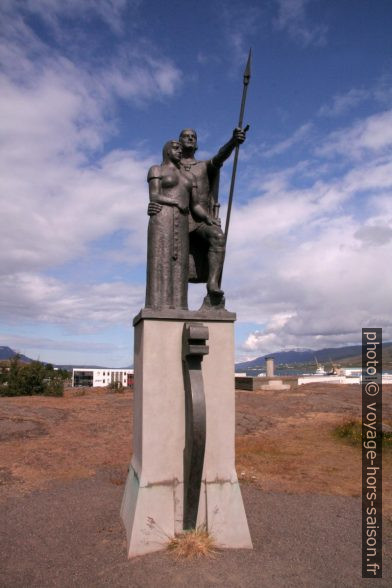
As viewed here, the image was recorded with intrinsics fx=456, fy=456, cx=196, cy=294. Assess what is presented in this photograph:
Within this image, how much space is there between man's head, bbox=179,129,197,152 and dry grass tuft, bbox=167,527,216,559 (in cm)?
470

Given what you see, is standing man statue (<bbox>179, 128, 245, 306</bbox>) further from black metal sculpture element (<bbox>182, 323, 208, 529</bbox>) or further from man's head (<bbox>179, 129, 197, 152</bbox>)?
black metal sculpture element (<bbox>182, 323, 208, 529</bbox>)

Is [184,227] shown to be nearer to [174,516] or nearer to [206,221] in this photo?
[206,221]

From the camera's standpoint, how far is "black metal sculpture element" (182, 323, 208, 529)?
4.86 m

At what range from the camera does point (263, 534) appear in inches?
211

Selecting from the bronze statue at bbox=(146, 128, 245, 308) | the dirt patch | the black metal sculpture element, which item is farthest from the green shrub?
the black metal sculpture element

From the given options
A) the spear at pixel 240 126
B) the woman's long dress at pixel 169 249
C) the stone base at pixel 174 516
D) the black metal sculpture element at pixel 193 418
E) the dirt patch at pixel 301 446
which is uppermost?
the spear at pixel 240 126

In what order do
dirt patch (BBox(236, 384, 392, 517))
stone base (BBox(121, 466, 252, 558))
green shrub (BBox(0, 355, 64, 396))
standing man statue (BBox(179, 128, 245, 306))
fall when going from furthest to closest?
1. green shrub (BBox(0, 355, 64, 396))
2. dirt patch (BBox(236, 384, 392, 517))
3. standing man statue (BBox(179, 128, 245, 306))
4. stone base (BBox(121, 466, 252, 558))

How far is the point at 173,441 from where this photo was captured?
16.7 feet

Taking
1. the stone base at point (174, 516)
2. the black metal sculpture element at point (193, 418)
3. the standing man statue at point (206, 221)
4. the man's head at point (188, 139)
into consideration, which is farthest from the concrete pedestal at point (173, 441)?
the man's head at point (188, 139)

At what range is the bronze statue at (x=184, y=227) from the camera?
5.69 m

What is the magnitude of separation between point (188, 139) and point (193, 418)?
12.0ft

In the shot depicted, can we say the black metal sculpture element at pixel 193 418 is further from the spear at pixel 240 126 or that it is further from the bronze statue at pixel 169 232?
the spear at pixel 240 126

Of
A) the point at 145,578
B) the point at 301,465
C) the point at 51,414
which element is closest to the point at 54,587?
the point at 145,578

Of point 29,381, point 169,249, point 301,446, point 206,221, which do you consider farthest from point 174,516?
point 29,381
